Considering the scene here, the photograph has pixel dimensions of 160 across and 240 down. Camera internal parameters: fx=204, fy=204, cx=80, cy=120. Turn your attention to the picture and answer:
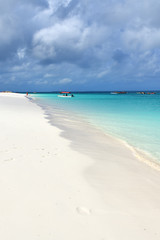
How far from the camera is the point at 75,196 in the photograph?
4016 millimetres


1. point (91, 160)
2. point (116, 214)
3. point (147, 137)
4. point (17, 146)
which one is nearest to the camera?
point (116, 214)

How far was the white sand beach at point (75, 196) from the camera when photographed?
304cm

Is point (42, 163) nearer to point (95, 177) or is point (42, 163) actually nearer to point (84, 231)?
point (95, 177)

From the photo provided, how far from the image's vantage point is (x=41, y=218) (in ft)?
10.7

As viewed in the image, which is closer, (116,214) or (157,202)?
(116,214)

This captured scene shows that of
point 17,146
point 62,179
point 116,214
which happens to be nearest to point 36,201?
point 62,179

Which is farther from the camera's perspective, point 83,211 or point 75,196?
point 75,196

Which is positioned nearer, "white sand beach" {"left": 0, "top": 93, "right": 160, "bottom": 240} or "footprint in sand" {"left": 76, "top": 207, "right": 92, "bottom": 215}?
"white sand beach" {"left": 0, "top": 93, "right": 160, "bottom": 240}

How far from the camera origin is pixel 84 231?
3021 millimetres

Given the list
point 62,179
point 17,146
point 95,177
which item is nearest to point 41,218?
point 62,179

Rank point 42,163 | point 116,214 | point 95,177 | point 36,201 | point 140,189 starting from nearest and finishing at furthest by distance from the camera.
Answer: point 116,214, point 36,201, point 140,189, point 95,177, point 42,163

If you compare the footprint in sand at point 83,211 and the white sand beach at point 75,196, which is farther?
the footprint in sand at point 83,211

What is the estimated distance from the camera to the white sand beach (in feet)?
9.98

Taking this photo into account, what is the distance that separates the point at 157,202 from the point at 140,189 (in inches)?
22.3
